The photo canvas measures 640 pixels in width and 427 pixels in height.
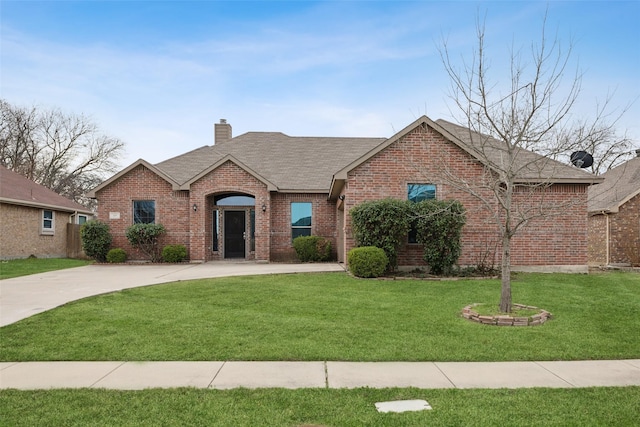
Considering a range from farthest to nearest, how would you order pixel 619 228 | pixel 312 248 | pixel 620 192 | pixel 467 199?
1. pixel 620 192
2. pixel 619 228
3. pixel 312 248
4. pixel 467 199

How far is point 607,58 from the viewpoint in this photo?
32.6ft

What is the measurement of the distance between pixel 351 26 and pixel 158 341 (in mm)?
12209

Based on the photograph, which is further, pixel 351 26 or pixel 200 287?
pixel 351 26

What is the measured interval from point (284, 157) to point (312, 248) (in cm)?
614

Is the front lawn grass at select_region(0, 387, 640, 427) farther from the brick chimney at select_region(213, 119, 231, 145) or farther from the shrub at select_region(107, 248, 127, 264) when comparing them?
the brick chimney at select_region(213, 119, 231, 145)

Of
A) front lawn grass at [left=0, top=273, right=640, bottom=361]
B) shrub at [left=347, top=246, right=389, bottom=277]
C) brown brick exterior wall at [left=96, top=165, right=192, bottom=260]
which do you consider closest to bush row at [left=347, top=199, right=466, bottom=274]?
shrub at [left=347, top=246, right=389, bottom=277]

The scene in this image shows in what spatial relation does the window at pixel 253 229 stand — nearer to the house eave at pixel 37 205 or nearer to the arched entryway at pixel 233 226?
the arched entryway at pixel 233 226

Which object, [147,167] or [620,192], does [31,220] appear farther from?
[620,192]

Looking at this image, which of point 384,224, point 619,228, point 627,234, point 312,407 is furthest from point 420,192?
point 312,407

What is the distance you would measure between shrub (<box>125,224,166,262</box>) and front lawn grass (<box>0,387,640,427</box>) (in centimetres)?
1403

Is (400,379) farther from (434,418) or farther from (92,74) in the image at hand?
(92,74)

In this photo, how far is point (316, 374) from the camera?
4.41 metres

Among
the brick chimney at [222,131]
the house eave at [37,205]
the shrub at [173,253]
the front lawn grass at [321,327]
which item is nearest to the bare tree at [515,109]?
the front lawn grass at [321,327]

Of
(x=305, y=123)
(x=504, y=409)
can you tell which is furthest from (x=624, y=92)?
(x=305, y=123)
